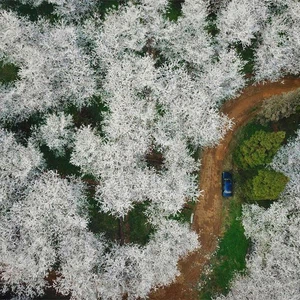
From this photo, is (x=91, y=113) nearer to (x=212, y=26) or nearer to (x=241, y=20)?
(x=212, y=26)

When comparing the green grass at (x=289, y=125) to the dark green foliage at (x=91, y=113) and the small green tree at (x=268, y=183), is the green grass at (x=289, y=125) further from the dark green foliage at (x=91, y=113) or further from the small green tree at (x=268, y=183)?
the dark green foliage at (x=91, y=113)

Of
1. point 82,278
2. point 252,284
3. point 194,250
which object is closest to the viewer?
point 82,278

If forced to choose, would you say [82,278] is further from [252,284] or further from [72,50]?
[72,50]

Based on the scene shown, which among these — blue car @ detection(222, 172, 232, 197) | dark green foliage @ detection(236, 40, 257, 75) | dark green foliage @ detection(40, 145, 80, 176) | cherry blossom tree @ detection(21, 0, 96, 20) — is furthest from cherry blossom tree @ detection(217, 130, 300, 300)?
cherry blossom tree @ detection(21, 0, 96, 20)

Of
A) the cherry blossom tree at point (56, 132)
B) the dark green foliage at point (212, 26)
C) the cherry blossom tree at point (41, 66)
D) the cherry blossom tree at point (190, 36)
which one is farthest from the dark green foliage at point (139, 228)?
the dark green foliage at point (212, 26)

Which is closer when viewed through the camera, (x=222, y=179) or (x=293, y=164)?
(x=293, y=164)

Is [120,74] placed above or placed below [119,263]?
above

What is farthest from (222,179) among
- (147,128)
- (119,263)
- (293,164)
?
(119,263)

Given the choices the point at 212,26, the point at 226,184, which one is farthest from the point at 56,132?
the point at 212,26
